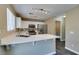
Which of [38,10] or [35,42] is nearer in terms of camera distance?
[38,10]

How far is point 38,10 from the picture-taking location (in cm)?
214

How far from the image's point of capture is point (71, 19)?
3.30 meters

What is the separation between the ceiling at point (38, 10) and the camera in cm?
204

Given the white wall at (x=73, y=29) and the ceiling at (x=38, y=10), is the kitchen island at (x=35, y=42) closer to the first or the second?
Answer: the ceiling at (x=38, y=10)

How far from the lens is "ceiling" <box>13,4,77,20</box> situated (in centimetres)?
204

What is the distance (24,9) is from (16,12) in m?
0.20

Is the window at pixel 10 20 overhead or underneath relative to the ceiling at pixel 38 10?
underneath

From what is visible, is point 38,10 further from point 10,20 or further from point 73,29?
point 73,29

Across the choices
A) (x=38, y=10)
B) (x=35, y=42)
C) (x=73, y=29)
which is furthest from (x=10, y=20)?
(x=73, y=29)

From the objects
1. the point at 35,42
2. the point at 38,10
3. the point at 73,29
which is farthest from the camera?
the point at 73,29

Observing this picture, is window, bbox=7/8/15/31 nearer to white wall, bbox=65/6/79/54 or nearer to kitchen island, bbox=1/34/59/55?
kitchen island, bbox=1/34/59/55

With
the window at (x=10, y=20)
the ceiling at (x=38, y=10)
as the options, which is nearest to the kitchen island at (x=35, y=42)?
the window at (x=10, y=20)

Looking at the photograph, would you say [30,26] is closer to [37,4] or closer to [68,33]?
[37,4]
